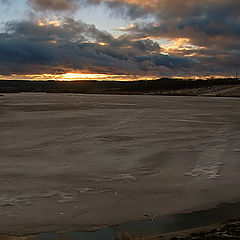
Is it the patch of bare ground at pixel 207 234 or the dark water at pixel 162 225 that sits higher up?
the patch of bare ground at pixel 207 234

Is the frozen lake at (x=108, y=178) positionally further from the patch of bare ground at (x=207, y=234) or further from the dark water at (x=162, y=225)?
the patch of bare ground at (x=207, y=234)

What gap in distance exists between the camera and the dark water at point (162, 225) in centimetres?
589

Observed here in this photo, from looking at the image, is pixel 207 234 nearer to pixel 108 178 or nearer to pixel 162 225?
pixel 162 225

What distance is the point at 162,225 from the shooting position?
629 centimetres

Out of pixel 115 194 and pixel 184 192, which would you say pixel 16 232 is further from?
pixel 184 192

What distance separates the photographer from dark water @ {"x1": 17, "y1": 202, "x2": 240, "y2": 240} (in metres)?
5.89

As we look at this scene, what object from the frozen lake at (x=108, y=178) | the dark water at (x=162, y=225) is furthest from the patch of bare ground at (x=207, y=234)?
the frozen lake at (x=108, y=178)

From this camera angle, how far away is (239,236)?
207 inches

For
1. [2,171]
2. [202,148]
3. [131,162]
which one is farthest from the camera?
[202,148]

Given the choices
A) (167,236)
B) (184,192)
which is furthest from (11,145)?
(167,236)

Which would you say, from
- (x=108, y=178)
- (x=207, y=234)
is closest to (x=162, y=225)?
(x=207, y=234)

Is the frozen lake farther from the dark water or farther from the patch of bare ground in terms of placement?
the patch of bare ground

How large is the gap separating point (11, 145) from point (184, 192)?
27.9 ft

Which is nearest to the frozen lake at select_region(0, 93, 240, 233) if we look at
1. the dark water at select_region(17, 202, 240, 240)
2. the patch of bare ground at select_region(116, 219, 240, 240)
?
the dark water at select_region(17, 202, 240, 240)
